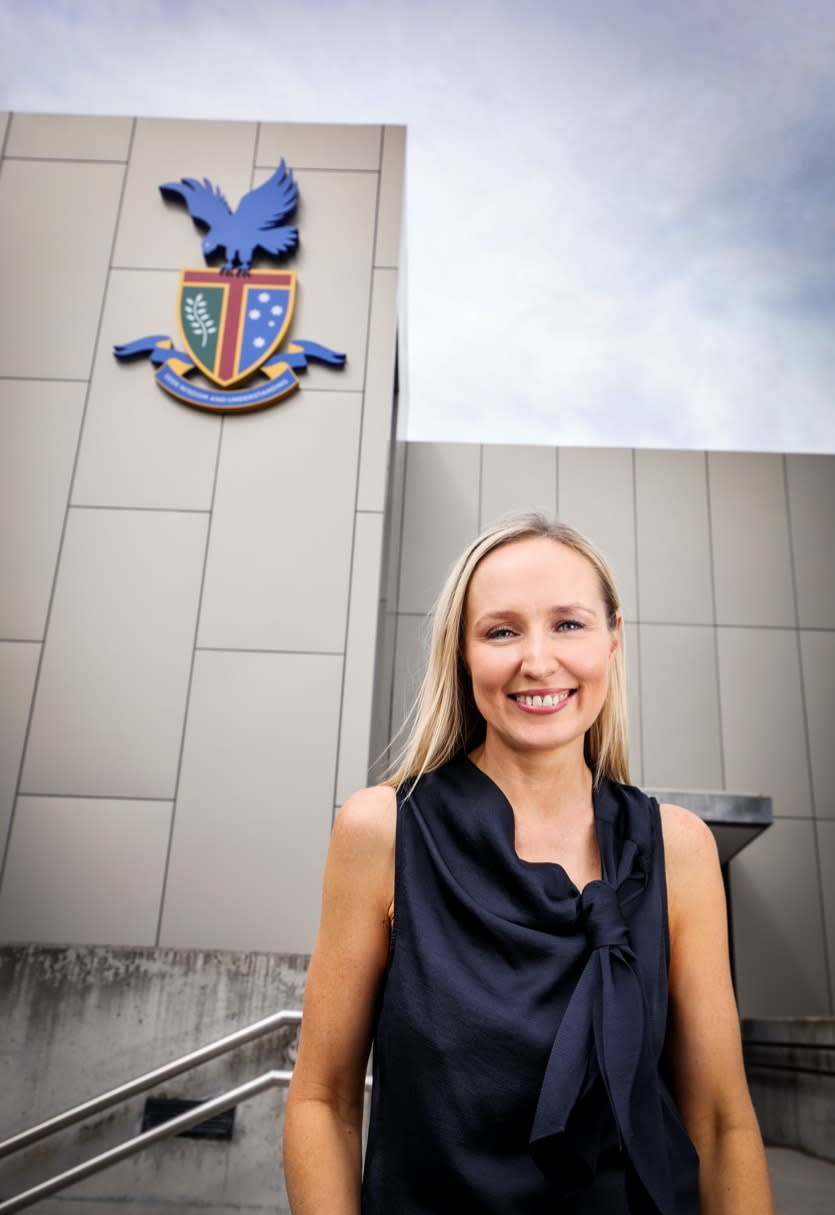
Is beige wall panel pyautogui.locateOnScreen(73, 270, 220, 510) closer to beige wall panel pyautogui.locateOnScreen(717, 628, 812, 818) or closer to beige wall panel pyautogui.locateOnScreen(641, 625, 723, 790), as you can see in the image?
beige wall panel pyautogui.locateOnScreen(641, 625, 723, 790)

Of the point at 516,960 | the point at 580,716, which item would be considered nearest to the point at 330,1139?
the point at 516,960

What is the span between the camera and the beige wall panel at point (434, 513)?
8.36 meters

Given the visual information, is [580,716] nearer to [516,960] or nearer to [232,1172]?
[516,960]

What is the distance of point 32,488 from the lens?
6.02m

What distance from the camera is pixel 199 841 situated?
537cm

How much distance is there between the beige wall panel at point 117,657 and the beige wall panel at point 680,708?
13.7 feet

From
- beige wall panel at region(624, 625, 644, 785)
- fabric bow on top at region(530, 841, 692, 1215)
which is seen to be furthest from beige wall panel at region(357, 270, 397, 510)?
fabric bow on top at region(530, 841, 692, 1215)

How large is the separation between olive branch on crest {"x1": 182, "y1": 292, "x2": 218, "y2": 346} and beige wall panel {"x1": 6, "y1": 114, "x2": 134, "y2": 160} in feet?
4.63

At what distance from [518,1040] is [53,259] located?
22.2ft

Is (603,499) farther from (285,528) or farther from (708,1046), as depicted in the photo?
(708,1046)

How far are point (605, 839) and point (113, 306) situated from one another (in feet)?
20.2

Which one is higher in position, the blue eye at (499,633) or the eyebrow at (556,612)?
the eyebrow at (556,612)

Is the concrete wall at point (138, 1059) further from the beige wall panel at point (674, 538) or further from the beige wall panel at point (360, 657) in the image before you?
→ the beige wall panel at point (674, 538)

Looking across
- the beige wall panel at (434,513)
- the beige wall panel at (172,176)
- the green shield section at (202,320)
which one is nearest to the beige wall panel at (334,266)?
the beige wall panel at (172,176)
